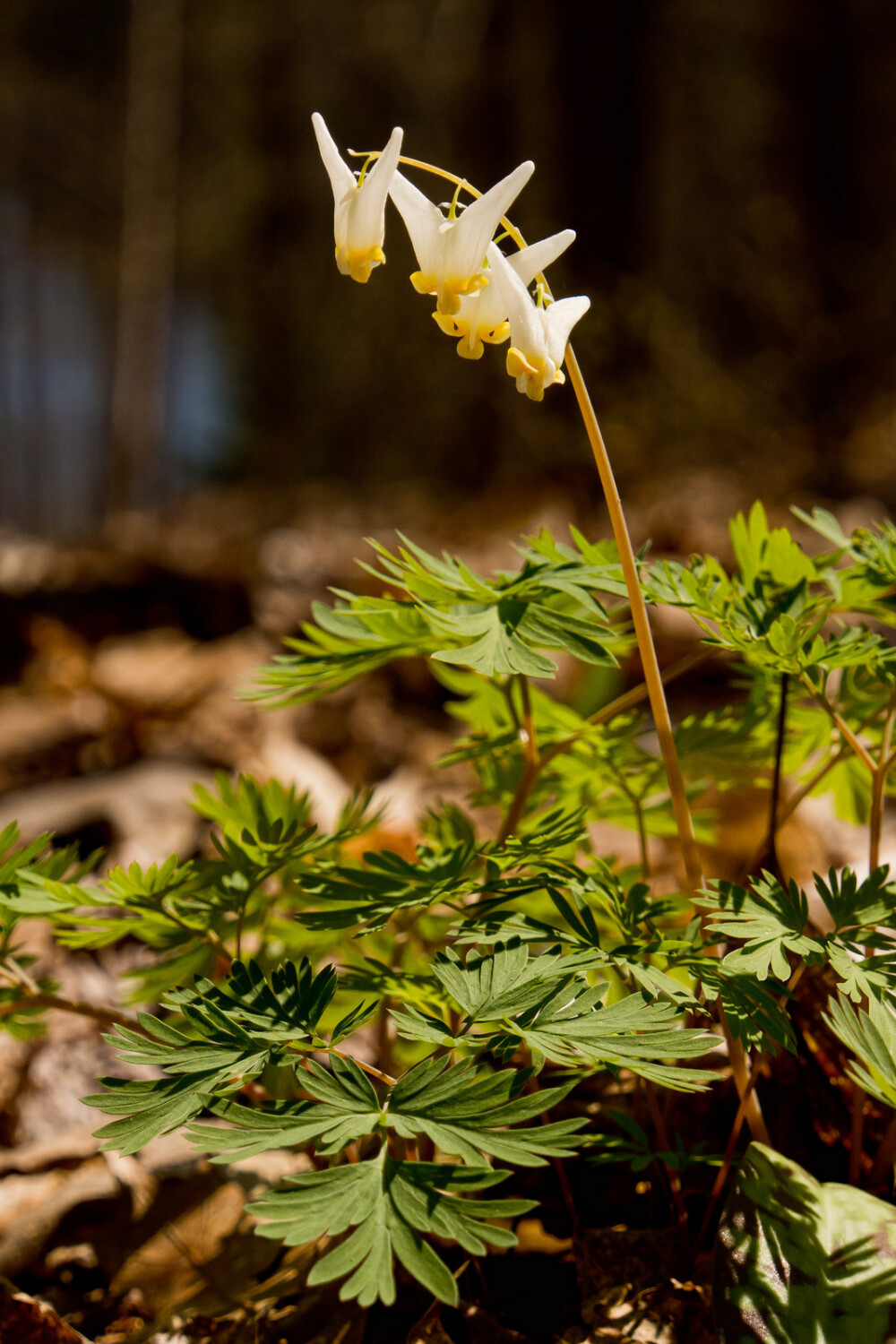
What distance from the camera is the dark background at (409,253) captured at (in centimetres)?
546

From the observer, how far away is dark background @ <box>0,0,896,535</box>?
546 cm

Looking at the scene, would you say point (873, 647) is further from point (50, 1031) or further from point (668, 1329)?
point (50, 1031)

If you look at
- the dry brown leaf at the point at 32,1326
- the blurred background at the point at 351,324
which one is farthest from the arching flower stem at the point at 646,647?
the blurred background at the point at 351,324

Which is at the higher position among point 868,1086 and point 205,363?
point 205,363

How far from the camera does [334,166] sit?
79 cm

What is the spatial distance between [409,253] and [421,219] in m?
7.86

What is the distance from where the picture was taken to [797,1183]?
74 centimetres

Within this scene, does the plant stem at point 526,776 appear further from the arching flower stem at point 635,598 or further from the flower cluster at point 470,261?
the flower cluster at point 470,261

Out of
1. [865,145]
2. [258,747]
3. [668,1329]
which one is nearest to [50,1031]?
[258,747]

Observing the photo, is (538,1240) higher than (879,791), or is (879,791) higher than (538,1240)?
(879,791)

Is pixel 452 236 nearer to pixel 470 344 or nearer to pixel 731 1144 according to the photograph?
pixel 470 344

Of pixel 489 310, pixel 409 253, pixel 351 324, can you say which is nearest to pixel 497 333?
pixel 489 310

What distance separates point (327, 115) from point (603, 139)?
11.0 ft

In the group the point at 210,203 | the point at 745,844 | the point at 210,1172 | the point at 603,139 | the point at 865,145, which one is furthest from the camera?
the point at 210,203
